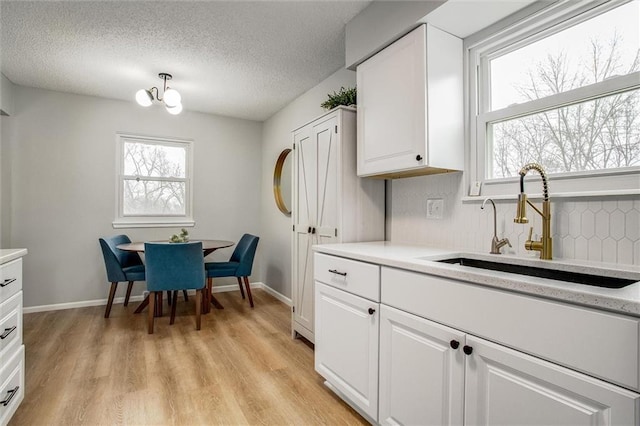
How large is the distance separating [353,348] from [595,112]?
5.24ft

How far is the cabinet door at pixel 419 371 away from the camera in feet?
4.01

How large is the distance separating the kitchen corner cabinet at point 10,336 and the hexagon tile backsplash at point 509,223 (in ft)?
7.36

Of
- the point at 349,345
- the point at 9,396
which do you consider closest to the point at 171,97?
the point at 9,396

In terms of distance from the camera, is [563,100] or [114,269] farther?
[114,269]

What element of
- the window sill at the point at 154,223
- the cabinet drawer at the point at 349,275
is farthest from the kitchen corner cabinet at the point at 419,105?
the window sill at the point at 154,223

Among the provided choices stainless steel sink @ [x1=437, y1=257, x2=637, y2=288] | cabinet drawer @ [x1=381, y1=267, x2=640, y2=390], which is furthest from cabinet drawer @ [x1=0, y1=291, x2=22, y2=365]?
stainless steel sink @ [x1=437, y1=257, x2=637, y2=288]

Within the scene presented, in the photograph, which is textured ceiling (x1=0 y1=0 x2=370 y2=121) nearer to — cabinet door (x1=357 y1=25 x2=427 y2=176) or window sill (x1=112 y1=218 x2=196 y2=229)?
cabinet door (x1=357 y1=25 x2=427 y2=176)

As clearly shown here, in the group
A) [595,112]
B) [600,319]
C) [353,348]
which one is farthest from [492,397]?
[595,112]

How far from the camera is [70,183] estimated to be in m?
3.83

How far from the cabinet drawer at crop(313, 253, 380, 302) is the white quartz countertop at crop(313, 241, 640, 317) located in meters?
0.04

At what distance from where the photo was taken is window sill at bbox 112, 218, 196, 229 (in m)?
4.07

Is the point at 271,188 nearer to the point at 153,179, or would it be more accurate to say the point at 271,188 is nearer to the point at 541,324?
the point at 153,179

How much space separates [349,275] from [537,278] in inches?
36.3

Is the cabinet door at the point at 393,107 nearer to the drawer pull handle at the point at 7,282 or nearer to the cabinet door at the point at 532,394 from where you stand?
the cabinet door at the point at 532,394
